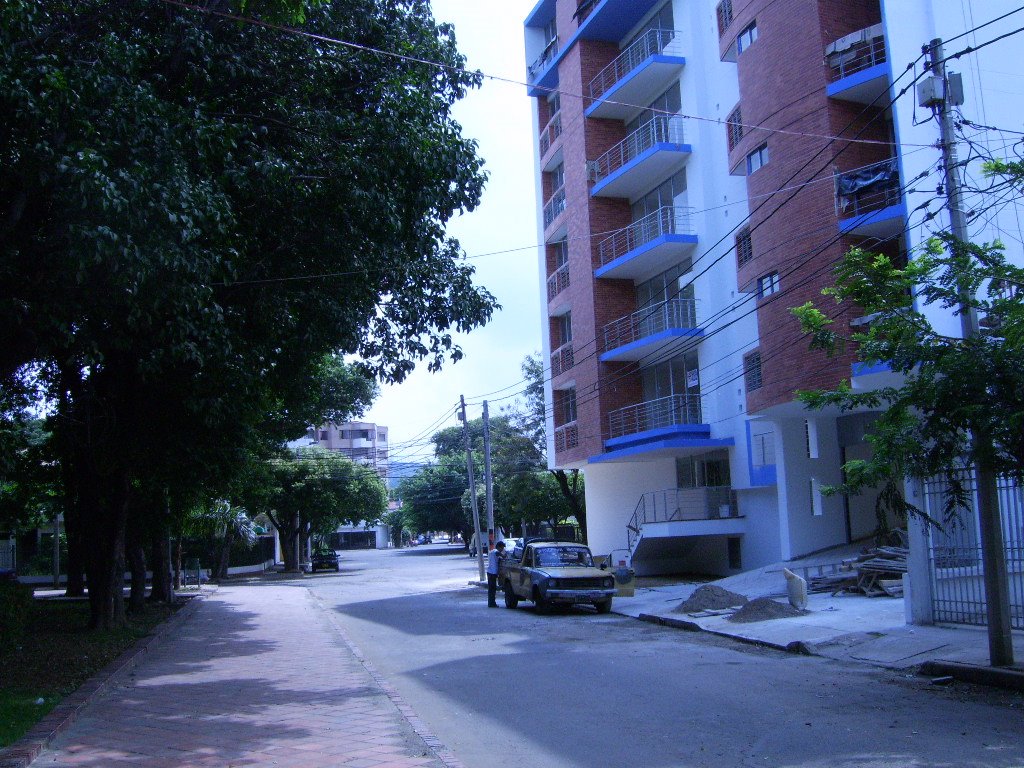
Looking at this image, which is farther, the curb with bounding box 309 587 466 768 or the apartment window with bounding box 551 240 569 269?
the apartment window with bounding box 551 240 569 269

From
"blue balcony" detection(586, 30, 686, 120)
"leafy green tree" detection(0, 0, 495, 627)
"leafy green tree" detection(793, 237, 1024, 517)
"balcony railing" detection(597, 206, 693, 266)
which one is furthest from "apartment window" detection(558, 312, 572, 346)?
"leafy green tree" detection(793, 237, 1024, 517)

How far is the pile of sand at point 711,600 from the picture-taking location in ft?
62.5

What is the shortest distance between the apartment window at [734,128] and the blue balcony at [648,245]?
3.15 meters

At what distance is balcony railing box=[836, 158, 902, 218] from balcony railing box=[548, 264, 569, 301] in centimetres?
1522

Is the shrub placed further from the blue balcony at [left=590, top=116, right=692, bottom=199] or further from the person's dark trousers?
the blue balcony at [left=590, top=116, right=692, bottom=199]

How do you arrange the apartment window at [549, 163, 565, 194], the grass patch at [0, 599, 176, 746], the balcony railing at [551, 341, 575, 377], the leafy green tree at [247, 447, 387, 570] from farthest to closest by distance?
the leafy green tree at [247, 447, 387, 570]
the apartment window at [549, 163, 565, 194]
the balcony railing at [551, 341, 575, 377]
the grass patch at [0, 599, 176, 746]

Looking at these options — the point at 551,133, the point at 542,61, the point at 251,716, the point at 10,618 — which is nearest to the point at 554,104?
the point at 551,133

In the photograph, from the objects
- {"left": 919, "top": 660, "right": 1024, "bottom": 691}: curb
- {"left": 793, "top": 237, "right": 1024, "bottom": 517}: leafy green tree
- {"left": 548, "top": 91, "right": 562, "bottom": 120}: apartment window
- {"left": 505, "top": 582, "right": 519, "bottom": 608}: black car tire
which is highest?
{"left": 548, "top": 91, "right": 562, "bottom": 120}: apartment window

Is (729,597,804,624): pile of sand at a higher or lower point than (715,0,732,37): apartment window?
lower

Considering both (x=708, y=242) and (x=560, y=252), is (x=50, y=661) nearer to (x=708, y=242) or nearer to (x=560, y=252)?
(x=708, y=242)

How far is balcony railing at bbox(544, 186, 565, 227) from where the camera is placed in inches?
1455

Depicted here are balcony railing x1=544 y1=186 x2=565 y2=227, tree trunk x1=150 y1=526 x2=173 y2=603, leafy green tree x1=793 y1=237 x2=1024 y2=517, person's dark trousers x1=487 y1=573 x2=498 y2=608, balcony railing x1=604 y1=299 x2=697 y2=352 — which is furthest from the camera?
balcony railing x1=544 y1=186 x2=565 y2=227

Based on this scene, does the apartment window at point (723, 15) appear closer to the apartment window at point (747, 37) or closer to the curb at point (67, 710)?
the apartment window at point (747, 37)

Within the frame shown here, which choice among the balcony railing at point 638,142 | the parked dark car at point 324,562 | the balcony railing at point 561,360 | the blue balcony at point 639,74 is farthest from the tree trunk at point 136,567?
the parked dark car at point 324,562
